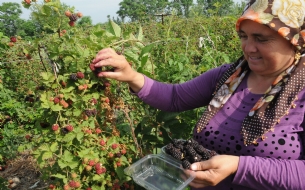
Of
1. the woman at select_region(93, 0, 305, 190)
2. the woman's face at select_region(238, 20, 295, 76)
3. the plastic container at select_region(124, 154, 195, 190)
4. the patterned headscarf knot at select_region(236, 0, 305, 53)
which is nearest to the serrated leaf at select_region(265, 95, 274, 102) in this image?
the woman at select_region(93, 0, 305, 190)

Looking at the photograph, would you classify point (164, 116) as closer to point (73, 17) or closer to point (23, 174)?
point (73, 17)

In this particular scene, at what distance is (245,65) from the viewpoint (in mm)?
1418

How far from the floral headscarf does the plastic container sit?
Answer: 1.04 ft

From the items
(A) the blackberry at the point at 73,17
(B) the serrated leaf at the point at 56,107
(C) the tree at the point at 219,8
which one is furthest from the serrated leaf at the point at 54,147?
(C) the tree at the point at 219,8

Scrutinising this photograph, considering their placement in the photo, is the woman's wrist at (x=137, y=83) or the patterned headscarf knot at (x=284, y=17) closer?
the patterned headscarf knot at (x=284, y=17)

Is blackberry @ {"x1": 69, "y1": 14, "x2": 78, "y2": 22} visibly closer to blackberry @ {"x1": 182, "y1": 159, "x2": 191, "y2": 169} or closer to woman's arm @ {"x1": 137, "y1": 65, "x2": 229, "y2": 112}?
woman's arm @ {"x1": 137, "y1": 65, "x2": 229, "y2": 112}

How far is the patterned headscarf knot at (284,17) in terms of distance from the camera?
1119 millimetres

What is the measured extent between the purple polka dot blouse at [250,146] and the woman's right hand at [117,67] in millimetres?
55

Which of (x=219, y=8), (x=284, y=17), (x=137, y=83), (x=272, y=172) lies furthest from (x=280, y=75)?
(x=219, y=8)

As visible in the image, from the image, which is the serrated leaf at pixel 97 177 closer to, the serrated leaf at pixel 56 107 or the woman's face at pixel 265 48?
the serrated leaf at pixel 56 107

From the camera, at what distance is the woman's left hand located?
110 centimetres

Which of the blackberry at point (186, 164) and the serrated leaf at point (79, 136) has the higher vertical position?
the serrated leaf at point (79, 136)

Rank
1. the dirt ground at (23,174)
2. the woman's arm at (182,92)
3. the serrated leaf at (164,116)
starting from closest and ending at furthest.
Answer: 1. the woman's arm at (182,92)
2. the serrated leaf at (164,116)
3. the dirt ground at (23,174)

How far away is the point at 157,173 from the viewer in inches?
54.7
